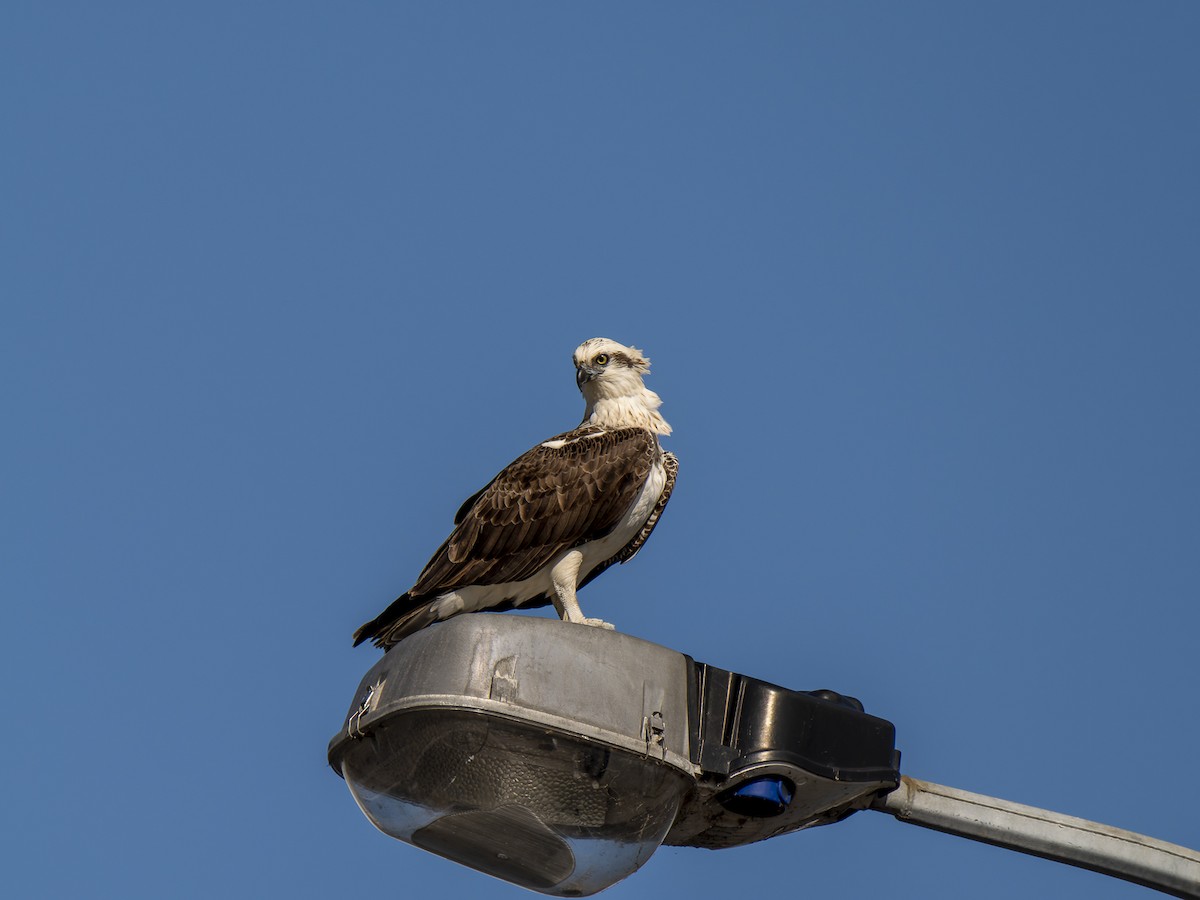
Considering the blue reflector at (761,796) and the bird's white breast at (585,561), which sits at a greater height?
the bird's white breast at (585,561)

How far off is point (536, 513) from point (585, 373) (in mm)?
1322

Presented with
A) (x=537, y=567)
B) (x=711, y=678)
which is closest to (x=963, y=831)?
(x=711, y=678)

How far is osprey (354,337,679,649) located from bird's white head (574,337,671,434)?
20 centimetres

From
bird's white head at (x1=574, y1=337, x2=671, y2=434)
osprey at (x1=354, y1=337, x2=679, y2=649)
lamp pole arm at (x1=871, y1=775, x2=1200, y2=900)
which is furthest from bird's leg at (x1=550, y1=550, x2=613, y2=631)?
lamp pole arm at (x1=871, y1=775, x2=1200, y2=900)

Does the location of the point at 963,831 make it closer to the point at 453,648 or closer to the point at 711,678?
the point at 711,678

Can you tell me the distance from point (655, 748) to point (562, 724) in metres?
0.33

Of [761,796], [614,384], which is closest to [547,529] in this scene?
[614,384]

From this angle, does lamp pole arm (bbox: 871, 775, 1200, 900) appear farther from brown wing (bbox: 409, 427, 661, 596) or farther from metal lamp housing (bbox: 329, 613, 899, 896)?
brown wing (bbox: 409, 427, 661, 596)

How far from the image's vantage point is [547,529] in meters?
8.09

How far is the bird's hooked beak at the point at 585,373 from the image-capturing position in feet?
29.9

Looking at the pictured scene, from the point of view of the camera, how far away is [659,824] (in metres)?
4.86

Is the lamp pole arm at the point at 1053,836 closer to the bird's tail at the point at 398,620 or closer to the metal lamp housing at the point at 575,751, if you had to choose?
the metal lamp housing at the point at 575,751

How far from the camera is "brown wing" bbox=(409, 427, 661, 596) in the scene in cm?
802

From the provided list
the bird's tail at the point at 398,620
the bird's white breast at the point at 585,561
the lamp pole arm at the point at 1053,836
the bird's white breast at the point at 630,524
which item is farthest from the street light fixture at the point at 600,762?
the bird's white breast at the point at 630,524
